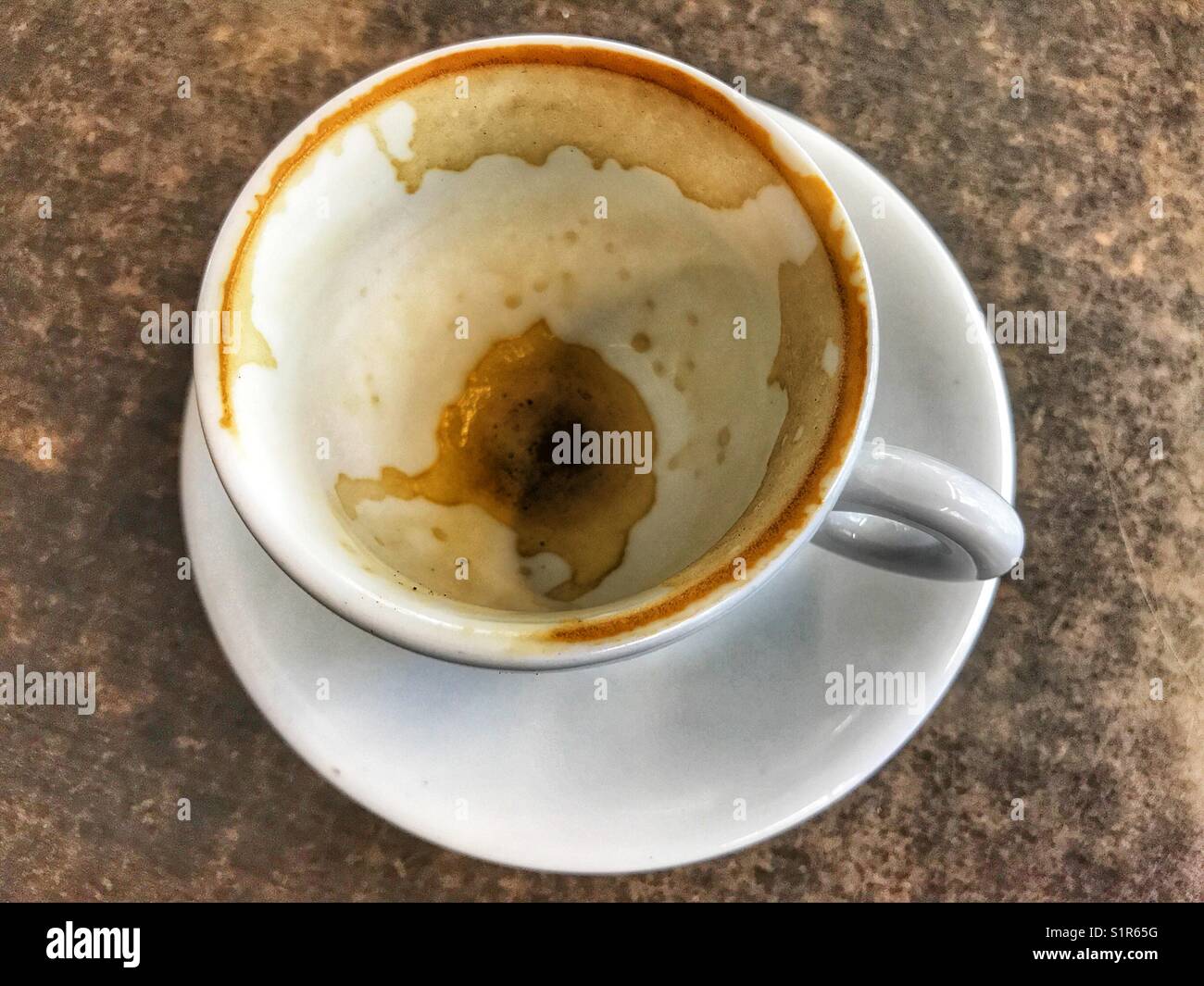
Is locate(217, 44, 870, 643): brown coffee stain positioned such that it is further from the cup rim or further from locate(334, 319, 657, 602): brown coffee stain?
locate(334, 319, 657, 602): brown coffee stain

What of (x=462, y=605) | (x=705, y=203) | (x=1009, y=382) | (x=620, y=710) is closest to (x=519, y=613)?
(x=462, y=605)

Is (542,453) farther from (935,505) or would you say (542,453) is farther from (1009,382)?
Answer: (1009,382)

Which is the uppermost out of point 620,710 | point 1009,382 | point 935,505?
point 1009,382
